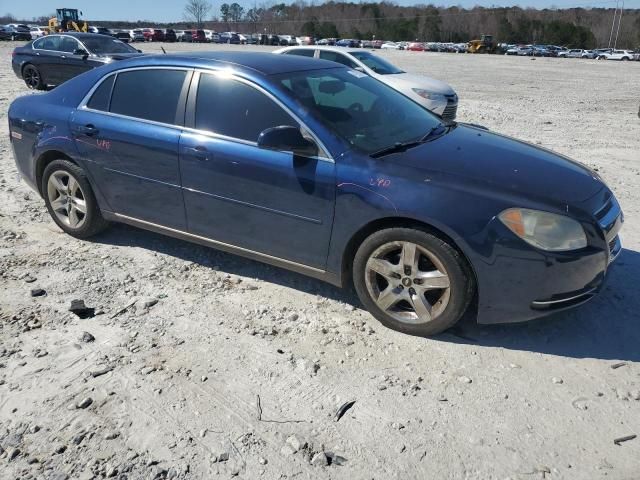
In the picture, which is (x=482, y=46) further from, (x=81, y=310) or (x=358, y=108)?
(x=81, y=310)

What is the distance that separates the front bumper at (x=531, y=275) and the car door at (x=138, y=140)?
7.73 feet

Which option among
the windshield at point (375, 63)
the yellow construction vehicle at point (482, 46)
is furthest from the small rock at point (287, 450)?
the yellow construction vehicle at point (482, 46)

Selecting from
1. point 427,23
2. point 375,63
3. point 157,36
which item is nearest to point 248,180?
point 375,63

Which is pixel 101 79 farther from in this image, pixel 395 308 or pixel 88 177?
pixel 395 308

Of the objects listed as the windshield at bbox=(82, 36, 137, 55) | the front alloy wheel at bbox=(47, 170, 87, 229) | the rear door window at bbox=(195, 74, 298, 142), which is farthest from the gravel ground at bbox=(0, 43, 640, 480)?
the windshield at bbox=(82, 36, 137, 55)

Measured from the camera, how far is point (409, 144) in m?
3.89

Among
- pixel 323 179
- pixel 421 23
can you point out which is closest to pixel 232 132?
pixel 323 179

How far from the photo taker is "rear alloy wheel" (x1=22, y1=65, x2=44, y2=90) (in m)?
14.9

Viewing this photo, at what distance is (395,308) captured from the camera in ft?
12.0

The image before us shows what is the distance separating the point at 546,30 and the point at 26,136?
101605 millimetres

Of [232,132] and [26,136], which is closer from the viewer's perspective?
[232,132]

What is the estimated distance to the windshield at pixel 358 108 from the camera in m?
3.79

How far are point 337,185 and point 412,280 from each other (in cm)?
77

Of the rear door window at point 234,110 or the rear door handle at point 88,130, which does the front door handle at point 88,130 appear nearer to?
the rear door handle at point 88,130
